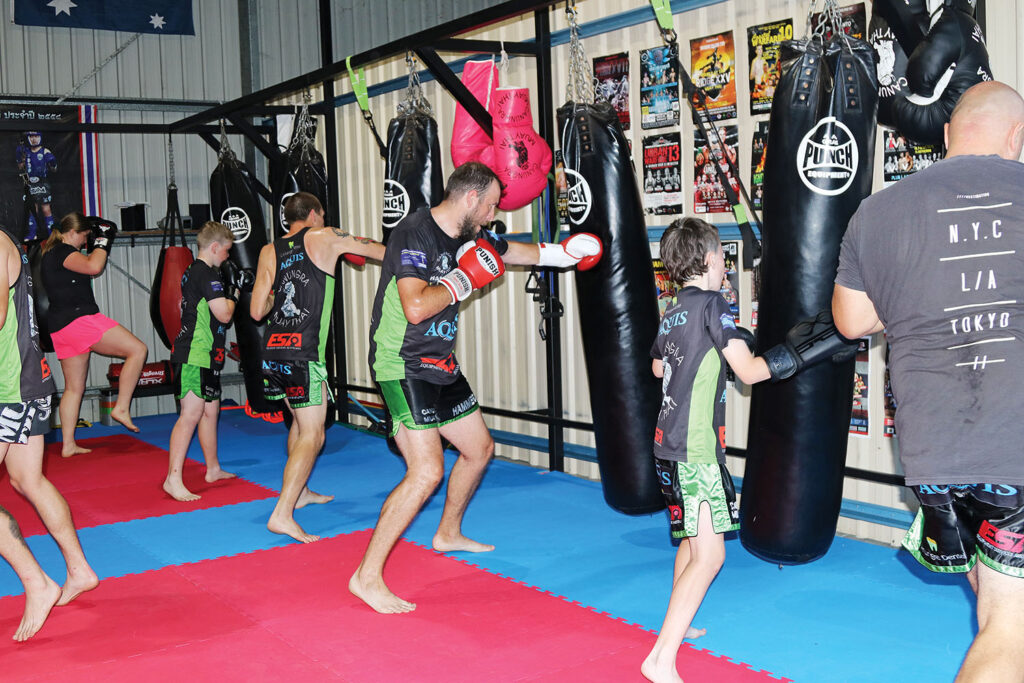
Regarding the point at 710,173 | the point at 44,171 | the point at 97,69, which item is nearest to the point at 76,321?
the point at 44,171

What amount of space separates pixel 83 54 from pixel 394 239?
270 inches

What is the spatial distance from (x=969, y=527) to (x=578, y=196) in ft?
8.70

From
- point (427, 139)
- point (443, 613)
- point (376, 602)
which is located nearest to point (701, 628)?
point (443, 613)

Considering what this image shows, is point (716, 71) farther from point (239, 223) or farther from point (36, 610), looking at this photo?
point (239, 223)

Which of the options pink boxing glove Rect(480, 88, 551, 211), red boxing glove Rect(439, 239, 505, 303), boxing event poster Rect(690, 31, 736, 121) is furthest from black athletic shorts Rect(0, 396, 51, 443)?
boxing event poster Rect(690, 31, 736, 121)

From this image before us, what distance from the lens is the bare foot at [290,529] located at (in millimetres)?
4927

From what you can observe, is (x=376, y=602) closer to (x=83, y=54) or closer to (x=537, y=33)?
(x=537, y=33)

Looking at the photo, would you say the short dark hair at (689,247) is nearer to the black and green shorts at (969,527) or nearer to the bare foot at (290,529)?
the black and green shorts at (969,527)

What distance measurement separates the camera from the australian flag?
9008 millimetres

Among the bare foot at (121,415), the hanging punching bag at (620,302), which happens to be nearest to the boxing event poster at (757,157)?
the hanging punching bag at (620,302)

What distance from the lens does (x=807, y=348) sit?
3123 millimetres

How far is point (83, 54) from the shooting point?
936cm

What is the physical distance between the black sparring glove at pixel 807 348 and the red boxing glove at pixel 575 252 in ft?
4.73

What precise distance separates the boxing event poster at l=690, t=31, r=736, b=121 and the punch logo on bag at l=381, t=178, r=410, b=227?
176 cm
